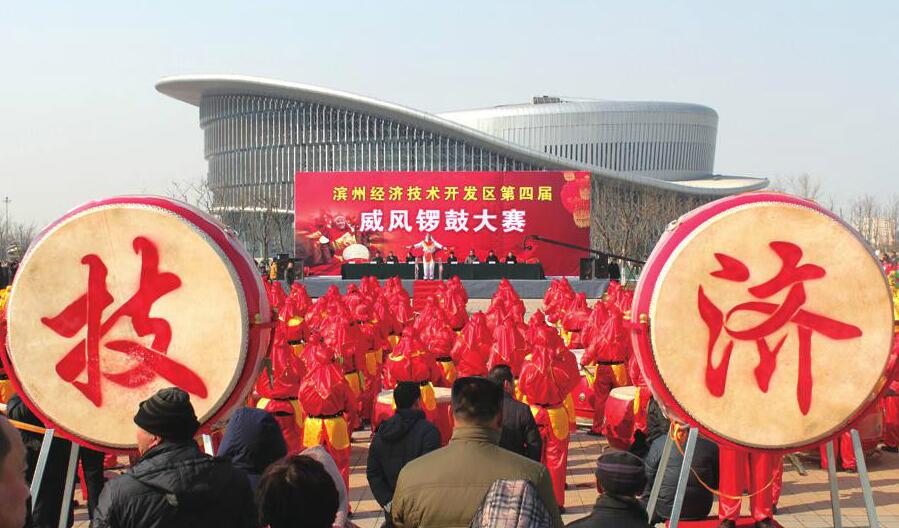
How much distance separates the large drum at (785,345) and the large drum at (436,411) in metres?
3.85

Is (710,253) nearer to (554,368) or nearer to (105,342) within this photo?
(105,342)

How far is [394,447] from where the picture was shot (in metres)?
4.79

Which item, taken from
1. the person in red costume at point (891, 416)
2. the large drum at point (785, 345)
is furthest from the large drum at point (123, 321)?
the person in red costume at point (891, 416)

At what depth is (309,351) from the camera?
7.25 metres

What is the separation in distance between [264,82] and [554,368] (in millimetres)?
65579

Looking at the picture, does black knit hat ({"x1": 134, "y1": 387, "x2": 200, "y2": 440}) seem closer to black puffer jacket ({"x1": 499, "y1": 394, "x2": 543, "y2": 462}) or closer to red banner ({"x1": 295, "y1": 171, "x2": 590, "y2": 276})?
black puffer jacket ({"x1": 499, "y1": 394, "x2": 543, "y2": 462})

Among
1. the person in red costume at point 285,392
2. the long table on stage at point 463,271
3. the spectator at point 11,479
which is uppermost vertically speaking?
the spectator at point 11,479

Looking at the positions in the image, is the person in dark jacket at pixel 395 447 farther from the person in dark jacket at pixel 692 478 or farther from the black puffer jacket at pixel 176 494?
the black puffer jacket at pixel 176 494

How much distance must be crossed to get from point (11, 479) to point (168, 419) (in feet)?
3.99

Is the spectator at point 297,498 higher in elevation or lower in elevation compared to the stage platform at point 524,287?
higher

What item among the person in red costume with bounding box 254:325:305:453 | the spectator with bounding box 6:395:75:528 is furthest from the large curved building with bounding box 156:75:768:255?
the spectator with bounding box 6:395:75:528

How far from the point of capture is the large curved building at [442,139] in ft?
212

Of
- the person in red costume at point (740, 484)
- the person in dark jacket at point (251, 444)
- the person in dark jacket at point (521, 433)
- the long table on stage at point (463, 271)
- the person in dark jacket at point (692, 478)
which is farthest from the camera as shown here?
the long table on stage at point (463, 271)

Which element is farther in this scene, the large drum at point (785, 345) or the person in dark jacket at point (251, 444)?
the large drum at point (785, 345)
